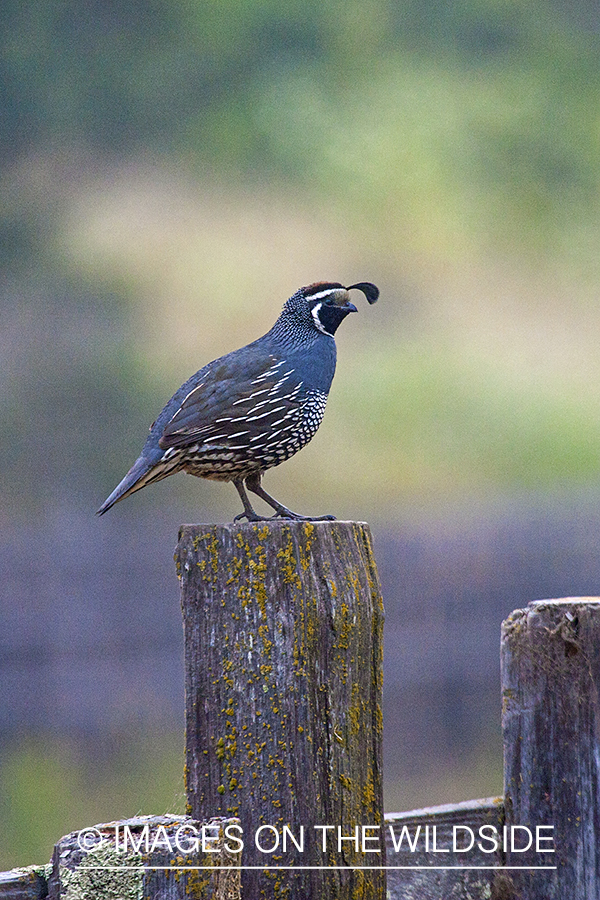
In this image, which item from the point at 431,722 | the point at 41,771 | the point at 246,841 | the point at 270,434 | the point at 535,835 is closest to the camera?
the point at 246,841

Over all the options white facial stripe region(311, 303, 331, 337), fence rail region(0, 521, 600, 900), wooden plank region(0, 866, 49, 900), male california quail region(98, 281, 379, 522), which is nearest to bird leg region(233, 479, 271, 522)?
male california quail region(98, 281, 379, 522)

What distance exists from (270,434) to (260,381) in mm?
159

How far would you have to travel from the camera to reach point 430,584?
413 inches

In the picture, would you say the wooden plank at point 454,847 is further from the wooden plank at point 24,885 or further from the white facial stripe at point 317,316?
the white facial stripe at point 317,316

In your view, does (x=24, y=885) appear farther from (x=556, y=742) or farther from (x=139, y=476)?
(x=139, y=476)

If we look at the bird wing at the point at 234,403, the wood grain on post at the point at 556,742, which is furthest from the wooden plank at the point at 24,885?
the bird wing at the point at 234,403

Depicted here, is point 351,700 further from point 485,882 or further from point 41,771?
point 41,771

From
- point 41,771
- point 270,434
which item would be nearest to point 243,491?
point 270,434

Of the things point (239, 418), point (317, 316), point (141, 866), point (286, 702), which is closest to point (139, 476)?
point (239, 418)

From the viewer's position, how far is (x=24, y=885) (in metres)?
2.20

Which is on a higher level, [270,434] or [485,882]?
[270,434]

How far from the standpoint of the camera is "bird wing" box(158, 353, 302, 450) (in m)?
3.47

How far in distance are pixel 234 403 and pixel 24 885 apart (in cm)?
160

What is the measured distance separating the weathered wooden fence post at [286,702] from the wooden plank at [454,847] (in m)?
0.32
